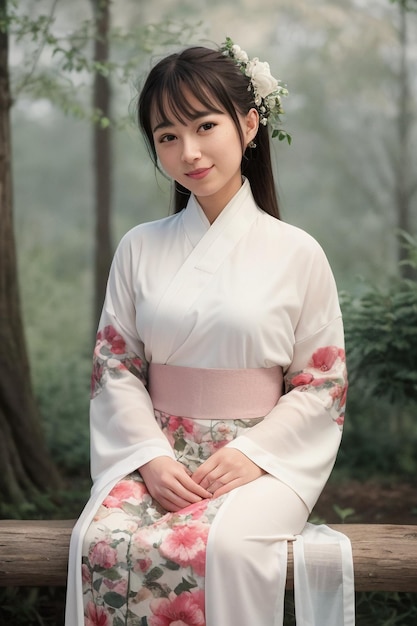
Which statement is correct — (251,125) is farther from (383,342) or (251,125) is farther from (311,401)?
(383,342)

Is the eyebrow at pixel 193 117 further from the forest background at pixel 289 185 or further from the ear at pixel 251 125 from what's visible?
the forest background at pixel 289 185

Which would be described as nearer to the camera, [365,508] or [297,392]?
[297,392]

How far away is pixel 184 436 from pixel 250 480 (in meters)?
0.25

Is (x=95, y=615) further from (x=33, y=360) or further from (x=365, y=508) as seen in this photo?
(x=33, y=360)

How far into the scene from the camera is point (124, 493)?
215 cm

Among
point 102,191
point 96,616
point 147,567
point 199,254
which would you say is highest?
point 102,191

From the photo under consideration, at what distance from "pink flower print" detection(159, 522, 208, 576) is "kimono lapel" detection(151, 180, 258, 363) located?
519 millimetres

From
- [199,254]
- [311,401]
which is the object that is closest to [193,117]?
[199,254]

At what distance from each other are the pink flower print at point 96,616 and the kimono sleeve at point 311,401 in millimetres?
582

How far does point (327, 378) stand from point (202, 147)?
0.75m

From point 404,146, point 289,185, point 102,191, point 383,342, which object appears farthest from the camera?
point 289,185

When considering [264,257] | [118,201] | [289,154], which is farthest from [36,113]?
[264,257]

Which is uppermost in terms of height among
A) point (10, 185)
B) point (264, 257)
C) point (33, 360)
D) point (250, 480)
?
point (10, 185)

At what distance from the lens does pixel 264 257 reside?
230 cm
